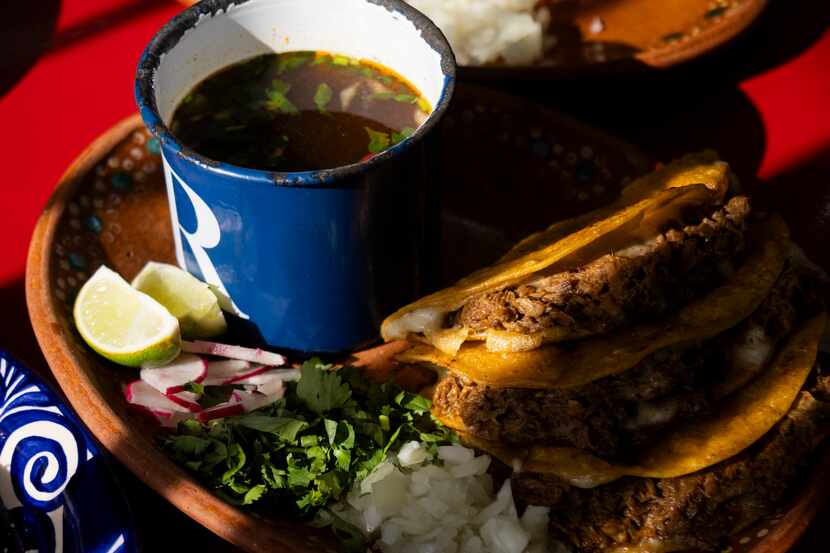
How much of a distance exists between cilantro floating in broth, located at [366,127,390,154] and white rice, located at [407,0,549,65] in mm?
802

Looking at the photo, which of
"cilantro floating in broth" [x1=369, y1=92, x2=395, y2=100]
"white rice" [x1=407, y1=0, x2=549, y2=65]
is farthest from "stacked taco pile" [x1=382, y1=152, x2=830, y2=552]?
"white rice" [x1=407, y1=0, x2=549, y2=65]

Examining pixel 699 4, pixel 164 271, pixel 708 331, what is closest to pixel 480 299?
pixel 708 331

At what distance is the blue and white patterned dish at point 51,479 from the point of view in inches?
78.7

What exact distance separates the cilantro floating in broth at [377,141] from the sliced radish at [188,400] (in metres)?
0.67

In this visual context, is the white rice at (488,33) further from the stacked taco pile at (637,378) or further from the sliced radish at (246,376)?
the sliced radish at (246,376)

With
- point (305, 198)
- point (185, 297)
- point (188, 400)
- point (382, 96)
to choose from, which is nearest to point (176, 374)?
point (188, 400)

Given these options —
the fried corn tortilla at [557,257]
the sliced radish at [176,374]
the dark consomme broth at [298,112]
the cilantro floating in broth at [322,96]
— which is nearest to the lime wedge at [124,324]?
the sliced radish at [176,374]

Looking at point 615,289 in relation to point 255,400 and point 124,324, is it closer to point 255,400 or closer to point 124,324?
point 255,400

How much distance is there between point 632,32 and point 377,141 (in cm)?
131

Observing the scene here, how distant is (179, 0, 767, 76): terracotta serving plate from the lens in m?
2.96

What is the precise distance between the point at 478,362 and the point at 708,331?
46 cm

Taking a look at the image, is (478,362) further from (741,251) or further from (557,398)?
(741,251)

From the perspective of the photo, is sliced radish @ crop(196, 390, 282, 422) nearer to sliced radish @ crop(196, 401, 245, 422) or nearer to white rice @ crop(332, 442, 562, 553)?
sliced radish @ crop(196, 401, 245, 422)

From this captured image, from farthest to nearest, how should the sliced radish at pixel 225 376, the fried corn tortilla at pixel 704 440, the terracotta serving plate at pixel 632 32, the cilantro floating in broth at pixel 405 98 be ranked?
the terracotta serving plate at pixel 632 32
the cilantro floating in broth at pixel 405 98
the sliced radish at pixel 225 376
the fried corn tortilla at pixel 704 440
